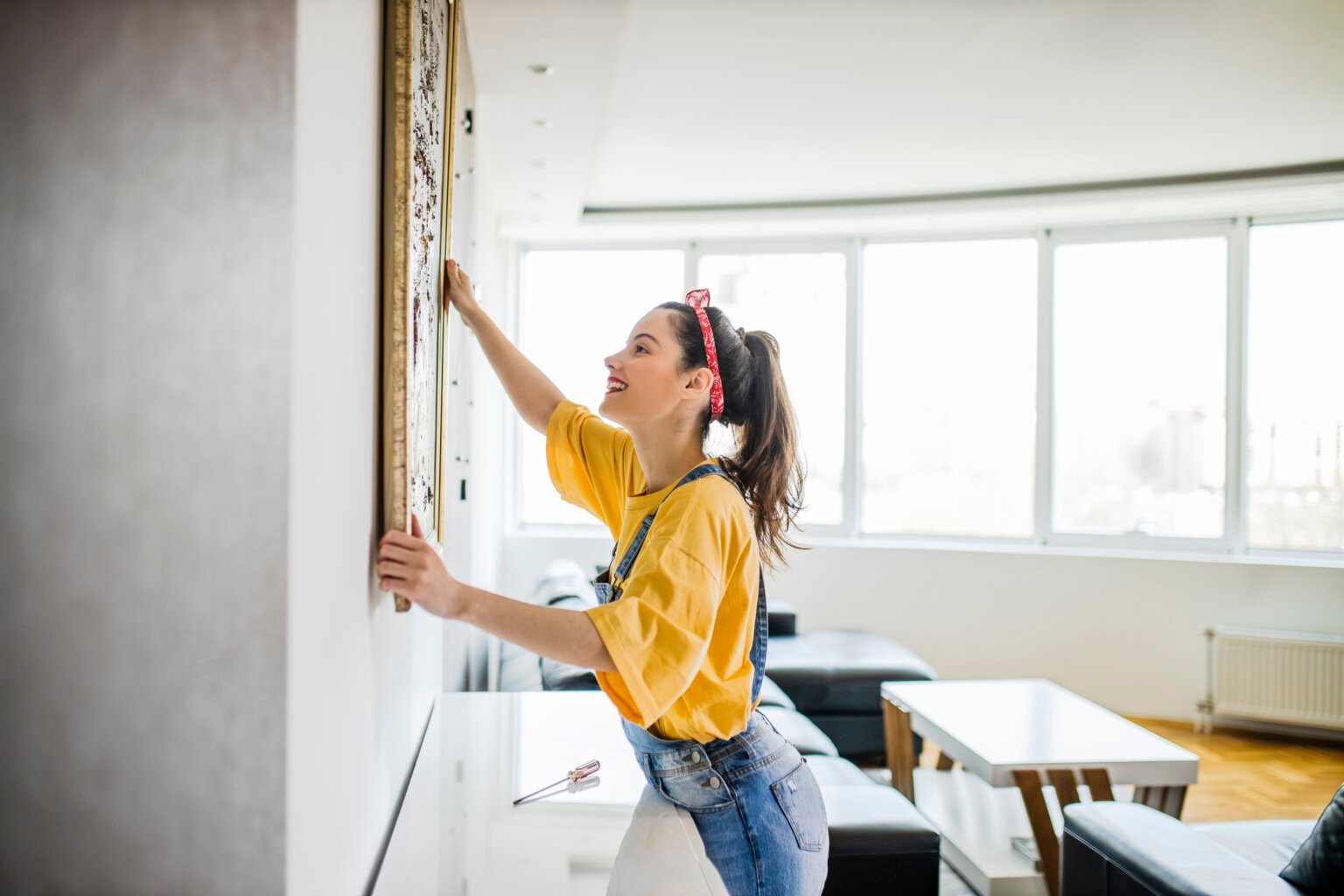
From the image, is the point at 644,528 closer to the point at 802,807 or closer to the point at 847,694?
the point at 802,807

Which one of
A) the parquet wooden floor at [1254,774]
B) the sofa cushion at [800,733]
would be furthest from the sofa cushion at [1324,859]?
the parquet wooden floor at [1254,774]

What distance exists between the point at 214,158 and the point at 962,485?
5.09 metres

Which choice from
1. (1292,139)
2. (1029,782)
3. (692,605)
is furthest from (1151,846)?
(1292,139)

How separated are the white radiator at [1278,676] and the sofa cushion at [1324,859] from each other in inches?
133

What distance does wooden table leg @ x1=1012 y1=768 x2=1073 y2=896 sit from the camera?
99.9 inches

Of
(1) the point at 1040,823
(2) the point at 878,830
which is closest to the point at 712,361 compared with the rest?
(2) the point at 878,830

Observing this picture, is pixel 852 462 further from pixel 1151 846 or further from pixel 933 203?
pixel 1151 846

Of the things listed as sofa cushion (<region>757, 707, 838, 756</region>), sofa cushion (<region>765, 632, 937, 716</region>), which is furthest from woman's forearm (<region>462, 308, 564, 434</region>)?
sofa cushion (<region>765, 632, 937, 716</region>)

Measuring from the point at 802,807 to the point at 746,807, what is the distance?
0.11 m

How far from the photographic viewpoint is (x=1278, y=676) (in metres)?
4.34

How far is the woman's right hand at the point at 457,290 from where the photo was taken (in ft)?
5.10

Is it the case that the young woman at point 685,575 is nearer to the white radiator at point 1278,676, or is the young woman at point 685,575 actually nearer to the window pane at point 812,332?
the window pane at point 812,332

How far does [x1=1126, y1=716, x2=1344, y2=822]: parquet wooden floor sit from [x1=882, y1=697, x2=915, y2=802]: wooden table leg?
1.09 metres

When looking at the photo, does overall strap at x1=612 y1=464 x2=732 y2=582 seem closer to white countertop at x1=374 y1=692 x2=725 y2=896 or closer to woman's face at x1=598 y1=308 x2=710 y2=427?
woman's face at x1=598 y1=308 x2=710 y2=427
